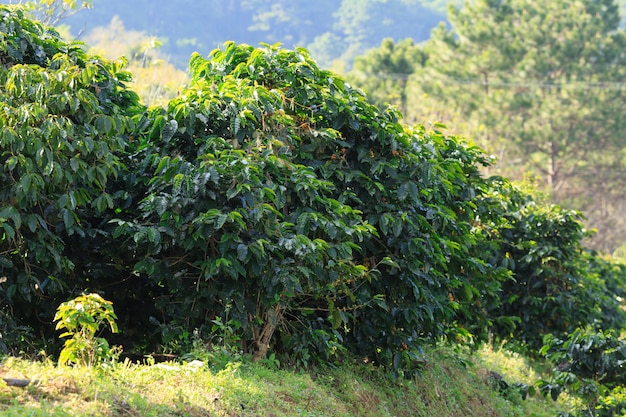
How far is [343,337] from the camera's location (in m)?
8.32

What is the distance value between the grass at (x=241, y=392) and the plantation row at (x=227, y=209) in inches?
14.8

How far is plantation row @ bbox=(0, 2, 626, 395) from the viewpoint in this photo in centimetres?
665

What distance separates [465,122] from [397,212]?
95.9 ft

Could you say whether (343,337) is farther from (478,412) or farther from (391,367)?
(478,412)

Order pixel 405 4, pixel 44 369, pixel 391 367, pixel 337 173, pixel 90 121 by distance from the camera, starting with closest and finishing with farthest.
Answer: pixel 44 369, pixel 90 121, pixel 337 173, pixel 391 367, pixel 405 4

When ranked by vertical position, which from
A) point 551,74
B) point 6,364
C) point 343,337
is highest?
point 551,74

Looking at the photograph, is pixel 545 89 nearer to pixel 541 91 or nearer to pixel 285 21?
pixel 541 91

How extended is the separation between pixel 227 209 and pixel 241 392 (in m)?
1.43

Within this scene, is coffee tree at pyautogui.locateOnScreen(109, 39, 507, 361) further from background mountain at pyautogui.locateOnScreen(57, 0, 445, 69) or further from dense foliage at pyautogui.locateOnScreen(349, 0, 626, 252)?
background mountain at pyautogui.locateOnScreen(57, 0, 445, 69)

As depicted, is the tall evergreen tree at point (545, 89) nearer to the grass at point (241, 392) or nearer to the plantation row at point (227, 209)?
the grass at point (241, 392)

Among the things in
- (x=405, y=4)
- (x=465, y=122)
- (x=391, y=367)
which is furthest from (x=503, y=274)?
(x=405, y=4)

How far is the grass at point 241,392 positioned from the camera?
500 cm

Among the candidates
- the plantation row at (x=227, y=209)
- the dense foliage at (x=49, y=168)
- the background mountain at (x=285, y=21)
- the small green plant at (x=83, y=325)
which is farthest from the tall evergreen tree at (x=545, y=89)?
the background mountain at (x=285, y=21)

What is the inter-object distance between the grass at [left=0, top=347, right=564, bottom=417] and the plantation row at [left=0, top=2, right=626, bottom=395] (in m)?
0.38
